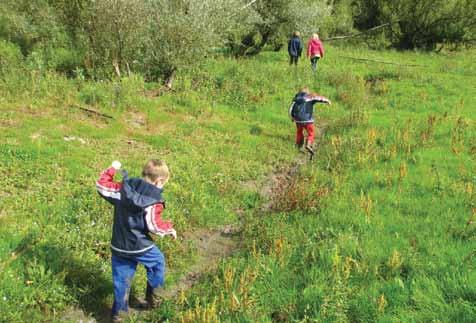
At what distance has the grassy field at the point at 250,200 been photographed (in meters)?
5.32

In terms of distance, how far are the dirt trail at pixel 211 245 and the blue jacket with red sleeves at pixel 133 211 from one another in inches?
40.1

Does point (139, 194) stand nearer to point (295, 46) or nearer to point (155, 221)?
point (155, 221)

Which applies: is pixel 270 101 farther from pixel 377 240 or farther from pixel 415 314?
pixel 415 314

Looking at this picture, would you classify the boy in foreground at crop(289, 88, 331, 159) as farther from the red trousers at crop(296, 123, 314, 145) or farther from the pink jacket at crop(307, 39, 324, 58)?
the pink jacket at crop(307, 39, 324, 58)

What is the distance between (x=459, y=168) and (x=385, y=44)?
2743 cm

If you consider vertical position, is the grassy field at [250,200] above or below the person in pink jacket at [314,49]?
below

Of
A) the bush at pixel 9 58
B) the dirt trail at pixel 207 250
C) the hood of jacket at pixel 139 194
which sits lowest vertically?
the dirt trail at pixel 207 250

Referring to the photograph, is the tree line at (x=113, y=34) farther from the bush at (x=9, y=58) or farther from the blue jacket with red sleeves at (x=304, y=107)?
the blue jacket with red sleeves at (x=304, y=107)

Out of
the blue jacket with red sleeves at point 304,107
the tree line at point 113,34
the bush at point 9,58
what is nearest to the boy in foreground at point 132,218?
the blue jacket with red sleeves at point 304,107

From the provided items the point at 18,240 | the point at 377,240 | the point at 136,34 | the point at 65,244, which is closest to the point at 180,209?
the point at 65,244

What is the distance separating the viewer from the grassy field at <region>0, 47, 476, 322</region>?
17.5ft

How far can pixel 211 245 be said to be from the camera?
23.9ft

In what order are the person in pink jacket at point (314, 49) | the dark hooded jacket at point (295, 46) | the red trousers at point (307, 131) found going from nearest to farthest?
the red trousers at point (307, 131) < the person in pink jacket at point (314, 49) < the dark hooded jacket at point (295, 46)

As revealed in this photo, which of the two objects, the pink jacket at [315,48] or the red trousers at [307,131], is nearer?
the red trousers at [307,131]
